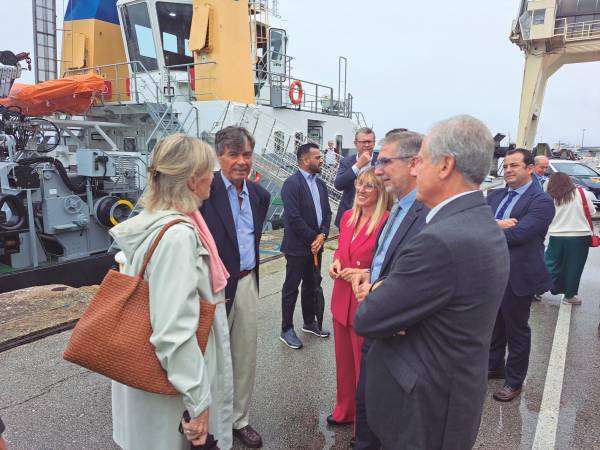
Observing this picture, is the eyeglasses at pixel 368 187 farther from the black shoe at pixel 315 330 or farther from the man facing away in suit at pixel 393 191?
the black shoe at pixel 315 330

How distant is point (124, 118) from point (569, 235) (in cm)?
1021

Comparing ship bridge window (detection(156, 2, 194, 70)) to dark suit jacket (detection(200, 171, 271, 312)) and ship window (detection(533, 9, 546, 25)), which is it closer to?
dark suit jacket (detection(200, 171, 271, 312))

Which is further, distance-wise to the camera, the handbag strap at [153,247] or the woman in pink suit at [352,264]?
the woman in pink suit at [352,264]

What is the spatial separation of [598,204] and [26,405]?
1452 centimetres

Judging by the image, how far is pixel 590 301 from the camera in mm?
5363

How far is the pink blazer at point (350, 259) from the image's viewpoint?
104 inches

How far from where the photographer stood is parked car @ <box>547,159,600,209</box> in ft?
41.5

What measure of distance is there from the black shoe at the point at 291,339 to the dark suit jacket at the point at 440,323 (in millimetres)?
2376

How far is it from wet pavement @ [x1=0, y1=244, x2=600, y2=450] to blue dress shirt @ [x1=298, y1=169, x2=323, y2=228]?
46.5 inches

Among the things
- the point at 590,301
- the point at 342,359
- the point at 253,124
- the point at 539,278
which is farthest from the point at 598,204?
the point at 342,359

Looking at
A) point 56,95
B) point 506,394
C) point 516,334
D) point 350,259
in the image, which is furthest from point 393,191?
point 56,95

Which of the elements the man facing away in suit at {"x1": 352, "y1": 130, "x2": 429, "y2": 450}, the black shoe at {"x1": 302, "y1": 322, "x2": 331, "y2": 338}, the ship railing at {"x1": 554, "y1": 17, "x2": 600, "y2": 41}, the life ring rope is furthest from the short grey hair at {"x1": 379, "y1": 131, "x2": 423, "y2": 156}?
the ship railing at {"x1": 554, "y1": 17, "x2": 600, "y2": 41}

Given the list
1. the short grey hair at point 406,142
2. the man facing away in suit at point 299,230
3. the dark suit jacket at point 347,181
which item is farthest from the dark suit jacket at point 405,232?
the dark suit jacket at point 347,181

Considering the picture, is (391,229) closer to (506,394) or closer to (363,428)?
(363,428)
